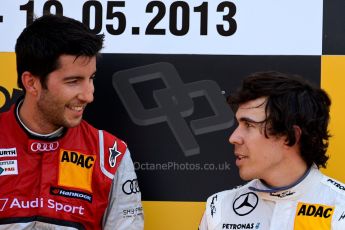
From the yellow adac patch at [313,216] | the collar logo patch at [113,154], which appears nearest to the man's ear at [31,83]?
the collar logo patch at [113,154]

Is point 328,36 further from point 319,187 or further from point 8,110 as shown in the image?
point 8,110

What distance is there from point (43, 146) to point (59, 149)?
0.19 feet

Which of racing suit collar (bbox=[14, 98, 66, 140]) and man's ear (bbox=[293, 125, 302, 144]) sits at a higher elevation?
man's ear (bbox=[293, 125, 302, 144])

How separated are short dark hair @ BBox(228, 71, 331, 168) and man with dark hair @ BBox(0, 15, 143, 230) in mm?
527

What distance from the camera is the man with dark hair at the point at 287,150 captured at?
206cm

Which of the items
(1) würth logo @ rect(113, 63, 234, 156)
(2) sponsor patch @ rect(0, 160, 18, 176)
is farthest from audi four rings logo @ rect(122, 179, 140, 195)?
(2) sponsor patch @ rect(0, 160, 18, 176)

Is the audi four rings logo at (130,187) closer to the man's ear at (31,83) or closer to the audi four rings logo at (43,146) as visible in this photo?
the audi four rings logo at (43,146)

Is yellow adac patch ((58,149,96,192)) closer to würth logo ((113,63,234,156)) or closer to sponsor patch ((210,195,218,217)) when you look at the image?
würth logo ((113,63,234,156))

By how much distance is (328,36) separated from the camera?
2477mm

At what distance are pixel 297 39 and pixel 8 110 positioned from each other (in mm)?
1086

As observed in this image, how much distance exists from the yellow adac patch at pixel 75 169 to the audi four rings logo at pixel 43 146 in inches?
1.3

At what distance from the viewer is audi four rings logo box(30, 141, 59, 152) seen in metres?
2.32

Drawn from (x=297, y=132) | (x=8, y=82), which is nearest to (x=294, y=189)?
(x=297, y=132)

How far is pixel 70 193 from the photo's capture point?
2.33 m
